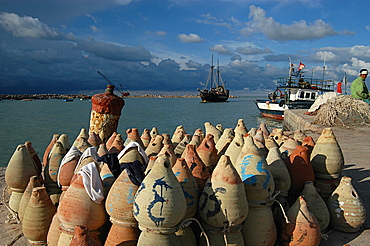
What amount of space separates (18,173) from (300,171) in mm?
3941

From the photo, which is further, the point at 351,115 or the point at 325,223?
the point at 351,115

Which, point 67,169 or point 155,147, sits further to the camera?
point 155,147

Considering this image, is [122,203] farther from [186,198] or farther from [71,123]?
[71,123]

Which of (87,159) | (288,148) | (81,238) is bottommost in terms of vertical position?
(81,238)

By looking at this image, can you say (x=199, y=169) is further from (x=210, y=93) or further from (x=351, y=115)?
(x=210, y=93)

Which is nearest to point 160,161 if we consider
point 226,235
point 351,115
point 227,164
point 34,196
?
point 227,164

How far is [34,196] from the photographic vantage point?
139 inches

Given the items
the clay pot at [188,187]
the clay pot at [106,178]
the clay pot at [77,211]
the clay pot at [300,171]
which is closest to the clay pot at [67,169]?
the clay pot at [106,178]

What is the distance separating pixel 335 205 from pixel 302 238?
0.93 metres

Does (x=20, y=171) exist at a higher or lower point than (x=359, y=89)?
lower

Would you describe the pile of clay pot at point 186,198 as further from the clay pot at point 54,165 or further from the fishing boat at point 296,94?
the fishing boat at point 296,94

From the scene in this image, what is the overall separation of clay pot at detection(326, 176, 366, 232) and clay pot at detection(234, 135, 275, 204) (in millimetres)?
1185

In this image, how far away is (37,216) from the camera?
357 centimetres

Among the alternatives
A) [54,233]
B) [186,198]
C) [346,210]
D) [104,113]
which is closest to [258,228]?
[186,198]
